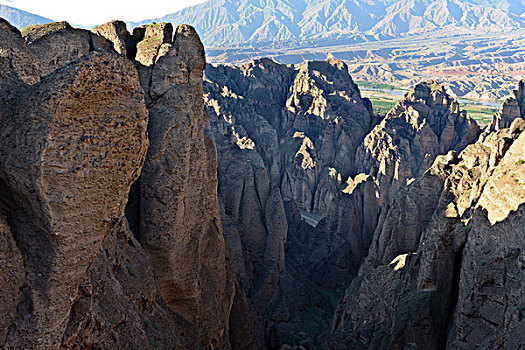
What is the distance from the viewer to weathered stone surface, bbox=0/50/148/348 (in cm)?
621

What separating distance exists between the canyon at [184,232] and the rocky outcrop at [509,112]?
22.7 meters

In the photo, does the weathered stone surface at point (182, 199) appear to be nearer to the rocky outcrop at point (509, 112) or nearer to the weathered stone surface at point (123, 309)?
the weathered stone surface at point (123, 309)

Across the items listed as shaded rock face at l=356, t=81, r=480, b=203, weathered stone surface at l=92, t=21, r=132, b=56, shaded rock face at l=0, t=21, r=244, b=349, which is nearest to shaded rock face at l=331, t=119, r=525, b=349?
shaded rock face at l=0, t=21, r=244, b=349

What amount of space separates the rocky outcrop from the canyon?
22.7 metres

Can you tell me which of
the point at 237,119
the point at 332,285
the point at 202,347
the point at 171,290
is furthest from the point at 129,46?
the point at 237,119

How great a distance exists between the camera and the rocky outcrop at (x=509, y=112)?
48500 mm

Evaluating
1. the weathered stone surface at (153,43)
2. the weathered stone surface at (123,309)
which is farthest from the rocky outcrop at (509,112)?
the weathered stone surface at (123,309)

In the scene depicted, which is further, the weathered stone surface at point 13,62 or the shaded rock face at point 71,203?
the weathered stone surface at point 13,62

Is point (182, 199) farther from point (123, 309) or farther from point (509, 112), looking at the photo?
point (509, 112)

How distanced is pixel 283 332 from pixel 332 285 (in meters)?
8.96

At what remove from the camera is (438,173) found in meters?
22.3

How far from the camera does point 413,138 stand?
5031 cm

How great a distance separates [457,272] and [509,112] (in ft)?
133

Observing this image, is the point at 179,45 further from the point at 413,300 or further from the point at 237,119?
the point at 237,119
